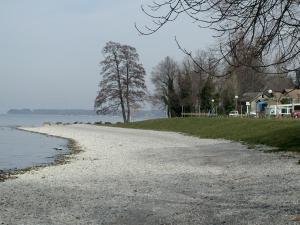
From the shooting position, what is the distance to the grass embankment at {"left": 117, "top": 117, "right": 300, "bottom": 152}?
3334cm

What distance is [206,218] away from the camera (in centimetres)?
1076

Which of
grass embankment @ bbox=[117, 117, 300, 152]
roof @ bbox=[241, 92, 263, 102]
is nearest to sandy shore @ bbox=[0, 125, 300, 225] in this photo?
grass embankment @ bbox=[117, 117, 300, 152]

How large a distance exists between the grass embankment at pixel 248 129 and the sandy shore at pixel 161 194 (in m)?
8.95

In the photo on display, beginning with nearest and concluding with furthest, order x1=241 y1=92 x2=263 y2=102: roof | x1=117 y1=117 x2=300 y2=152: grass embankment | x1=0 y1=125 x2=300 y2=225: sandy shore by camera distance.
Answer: x1=0 y1=125 x2=300 y2=225: sandy shore, x1=117 y1=117 x2=300 y2=152: grass embankment, x1=241 y1=92 x2=263 y2=102: roof

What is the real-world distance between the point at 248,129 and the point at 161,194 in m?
33.4


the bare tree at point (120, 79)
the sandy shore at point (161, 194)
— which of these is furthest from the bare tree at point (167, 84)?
the sandy shore at point (161, 194)

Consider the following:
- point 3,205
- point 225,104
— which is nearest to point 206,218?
point 3,205

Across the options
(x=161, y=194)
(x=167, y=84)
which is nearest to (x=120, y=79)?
(x=167, y=84)

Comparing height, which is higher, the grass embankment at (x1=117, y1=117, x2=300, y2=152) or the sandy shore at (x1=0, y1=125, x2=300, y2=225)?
the grass embankment at (x1=117, y1=117, x2=300, y2=152)

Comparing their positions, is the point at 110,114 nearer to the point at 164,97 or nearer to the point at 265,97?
the point at 164,97

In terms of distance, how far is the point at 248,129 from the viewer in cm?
4731

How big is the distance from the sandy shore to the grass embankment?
895 centimetres

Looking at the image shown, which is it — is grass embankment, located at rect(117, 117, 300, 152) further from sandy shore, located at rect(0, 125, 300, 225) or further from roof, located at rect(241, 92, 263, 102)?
roof, located at rect(241, 92, 263, 102)

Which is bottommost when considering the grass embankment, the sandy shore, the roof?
the sandy shore
